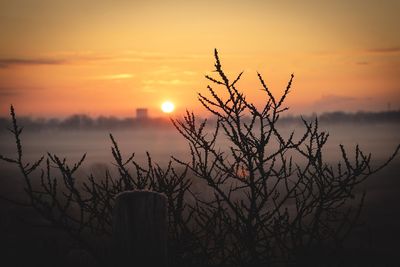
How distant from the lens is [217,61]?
3867mm

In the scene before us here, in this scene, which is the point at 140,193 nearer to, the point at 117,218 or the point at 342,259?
the point at 117,218

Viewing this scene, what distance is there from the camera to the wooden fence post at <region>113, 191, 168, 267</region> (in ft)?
8.70

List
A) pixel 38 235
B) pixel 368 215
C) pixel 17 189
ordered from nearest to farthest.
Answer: pixel 38 235, pixel 368 215, pixel 17 189

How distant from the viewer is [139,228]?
2646 millimetres

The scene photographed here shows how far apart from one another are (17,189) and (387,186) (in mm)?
91069

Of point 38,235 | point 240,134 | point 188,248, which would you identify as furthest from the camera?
point 38,235

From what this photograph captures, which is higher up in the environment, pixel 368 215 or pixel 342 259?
pixel 342 259

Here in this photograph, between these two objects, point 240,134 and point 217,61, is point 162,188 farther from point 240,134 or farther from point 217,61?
point 217,61

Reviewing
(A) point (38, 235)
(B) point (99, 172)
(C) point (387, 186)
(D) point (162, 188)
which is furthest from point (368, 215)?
(D) point (162, 188)

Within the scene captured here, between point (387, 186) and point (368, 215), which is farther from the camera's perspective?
point (387, 186)

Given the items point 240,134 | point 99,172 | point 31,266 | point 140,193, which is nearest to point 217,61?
point 240,134

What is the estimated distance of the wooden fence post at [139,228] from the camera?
2.65 meters

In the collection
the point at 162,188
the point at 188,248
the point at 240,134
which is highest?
the point at 240,134

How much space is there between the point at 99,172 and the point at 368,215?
234ft
